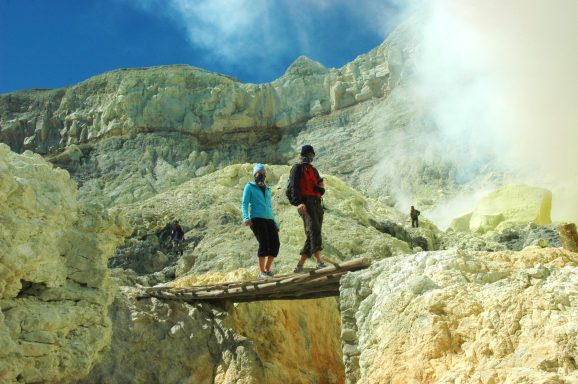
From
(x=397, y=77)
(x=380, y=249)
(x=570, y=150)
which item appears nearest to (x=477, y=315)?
(x=380, y=249)

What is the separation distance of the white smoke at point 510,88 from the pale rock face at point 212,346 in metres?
26.8

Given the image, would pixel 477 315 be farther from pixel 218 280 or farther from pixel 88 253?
pixel 218 280

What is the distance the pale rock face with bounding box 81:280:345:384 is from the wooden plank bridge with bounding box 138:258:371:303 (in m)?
0.26

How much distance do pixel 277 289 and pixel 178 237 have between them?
481 inches

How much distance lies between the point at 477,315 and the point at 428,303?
517mm

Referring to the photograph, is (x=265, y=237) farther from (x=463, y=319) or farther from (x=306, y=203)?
(x=463, y=319)

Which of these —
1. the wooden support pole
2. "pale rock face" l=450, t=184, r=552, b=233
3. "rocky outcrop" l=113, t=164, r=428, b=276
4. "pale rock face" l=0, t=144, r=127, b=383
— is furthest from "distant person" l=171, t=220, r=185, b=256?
"pale rock face" l=450, t=184, r=552, b=233

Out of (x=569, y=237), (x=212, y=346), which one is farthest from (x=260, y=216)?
(x=569, y=237)

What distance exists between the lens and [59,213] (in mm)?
7980

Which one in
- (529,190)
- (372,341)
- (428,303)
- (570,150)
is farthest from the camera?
(570,150)

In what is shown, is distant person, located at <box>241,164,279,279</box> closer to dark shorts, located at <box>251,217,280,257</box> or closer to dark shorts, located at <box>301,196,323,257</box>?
dark shorts, located at <box>251,217,280,257</box>

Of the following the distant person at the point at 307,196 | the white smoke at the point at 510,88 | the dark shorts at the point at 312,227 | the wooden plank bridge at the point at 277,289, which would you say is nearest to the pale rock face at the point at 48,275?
the wooden plank bridge at the point at 277,289

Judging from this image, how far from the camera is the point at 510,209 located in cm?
2828

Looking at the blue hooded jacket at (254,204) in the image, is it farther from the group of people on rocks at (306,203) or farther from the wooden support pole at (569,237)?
the wooden support pole at (569,237)
